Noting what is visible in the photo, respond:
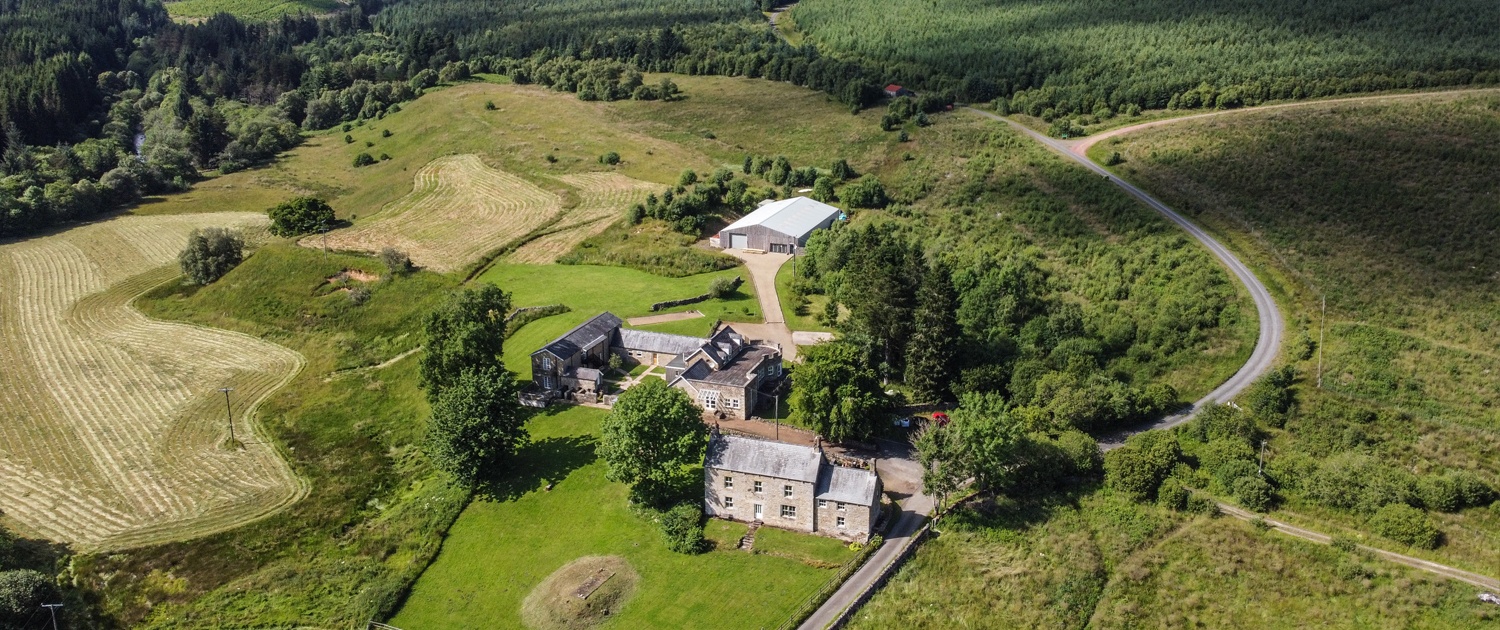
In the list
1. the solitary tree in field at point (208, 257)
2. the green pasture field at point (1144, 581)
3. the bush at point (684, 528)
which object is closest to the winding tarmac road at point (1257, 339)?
the green pasture field at point (1144, 581)

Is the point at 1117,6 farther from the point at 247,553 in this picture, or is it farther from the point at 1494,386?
the point at 247,553

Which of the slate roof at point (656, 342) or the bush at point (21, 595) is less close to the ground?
the slate roof at point (656, 342)

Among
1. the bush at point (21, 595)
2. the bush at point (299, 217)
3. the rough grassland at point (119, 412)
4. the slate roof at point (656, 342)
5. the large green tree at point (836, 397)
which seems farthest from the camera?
the bush at point (299, 217)

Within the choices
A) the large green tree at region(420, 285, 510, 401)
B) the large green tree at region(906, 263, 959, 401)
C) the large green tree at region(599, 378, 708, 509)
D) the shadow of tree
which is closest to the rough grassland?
the large green tree at region(420, 285, 510, 401)

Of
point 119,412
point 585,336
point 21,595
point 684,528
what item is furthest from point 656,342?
point 21,595

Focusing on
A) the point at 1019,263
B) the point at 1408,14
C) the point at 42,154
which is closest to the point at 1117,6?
the point at 1408,14

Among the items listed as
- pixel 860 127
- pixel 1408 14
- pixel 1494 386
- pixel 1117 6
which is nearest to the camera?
pixel 1494 386

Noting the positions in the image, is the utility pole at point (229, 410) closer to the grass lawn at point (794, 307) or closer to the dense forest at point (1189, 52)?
the grass lawn at point (794, 307)
